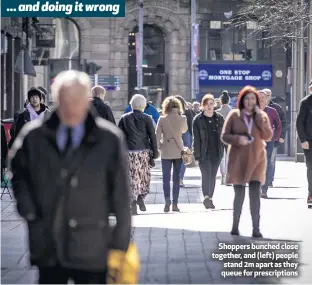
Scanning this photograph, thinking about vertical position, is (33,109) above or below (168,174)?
above

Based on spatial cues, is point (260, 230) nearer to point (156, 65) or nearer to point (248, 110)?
point (248, 110)

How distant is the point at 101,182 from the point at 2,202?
1362 centimetres

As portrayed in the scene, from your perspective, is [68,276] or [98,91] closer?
[68,276]

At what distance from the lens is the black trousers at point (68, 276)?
662cm

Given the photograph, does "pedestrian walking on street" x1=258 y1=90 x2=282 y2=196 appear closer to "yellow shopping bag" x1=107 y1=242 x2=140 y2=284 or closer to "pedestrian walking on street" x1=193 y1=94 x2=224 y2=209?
"pedestrian walking on street" x1=193 y1=94 x2=224 y2=209

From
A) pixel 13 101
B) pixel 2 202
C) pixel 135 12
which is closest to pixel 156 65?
pixel 135 12

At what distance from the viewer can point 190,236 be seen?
45.3 feet

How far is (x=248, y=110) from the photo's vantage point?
13.8m

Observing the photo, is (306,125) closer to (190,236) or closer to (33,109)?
(33,109)

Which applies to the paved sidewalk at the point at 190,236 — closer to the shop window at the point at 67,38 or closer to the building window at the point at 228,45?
the building window at the point at 228,45

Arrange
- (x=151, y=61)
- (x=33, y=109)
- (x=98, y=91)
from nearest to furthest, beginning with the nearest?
(x=33, y=109), (x=98, y=91), (x=151, y=61)

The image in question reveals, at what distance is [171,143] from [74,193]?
11409 mm

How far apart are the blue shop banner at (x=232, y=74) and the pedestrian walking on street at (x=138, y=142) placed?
36.0m

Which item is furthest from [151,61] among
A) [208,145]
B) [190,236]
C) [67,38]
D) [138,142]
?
[190,236]
